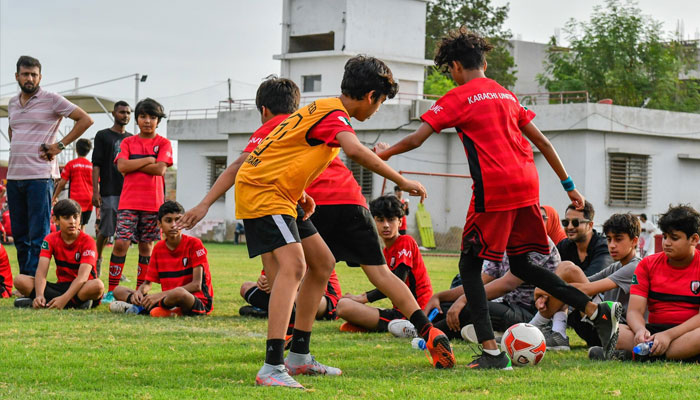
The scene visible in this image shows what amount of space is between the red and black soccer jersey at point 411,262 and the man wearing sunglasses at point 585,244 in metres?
1.18

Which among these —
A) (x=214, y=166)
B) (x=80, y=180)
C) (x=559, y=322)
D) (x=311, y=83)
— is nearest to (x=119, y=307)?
(x=559, y=322)

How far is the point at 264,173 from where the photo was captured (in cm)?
477

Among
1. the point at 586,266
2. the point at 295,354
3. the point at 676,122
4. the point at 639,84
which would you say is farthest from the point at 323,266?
the point at 639,84

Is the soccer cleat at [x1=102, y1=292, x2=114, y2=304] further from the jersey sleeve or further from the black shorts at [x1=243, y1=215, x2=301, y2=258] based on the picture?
the jersey sleeve

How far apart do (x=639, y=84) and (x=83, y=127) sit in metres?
35.5

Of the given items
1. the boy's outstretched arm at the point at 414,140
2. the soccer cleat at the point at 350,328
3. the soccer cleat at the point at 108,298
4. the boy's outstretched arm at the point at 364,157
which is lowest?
the soccer cleat at the point at 108,298

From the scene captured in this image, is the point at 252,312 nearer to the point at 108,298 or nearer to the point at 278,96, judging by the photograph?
the point at 108,298

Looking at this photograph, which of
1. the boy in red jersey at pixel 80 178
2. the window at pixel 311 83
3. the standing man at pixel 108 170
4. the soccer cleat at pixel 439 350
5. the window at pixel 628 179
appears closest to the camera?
the soccer cleat at pixel 439 350

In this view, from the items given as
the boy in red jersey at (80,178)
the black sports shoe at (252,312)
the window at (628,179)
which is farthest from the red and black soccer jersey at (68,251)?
the window at (628,179)

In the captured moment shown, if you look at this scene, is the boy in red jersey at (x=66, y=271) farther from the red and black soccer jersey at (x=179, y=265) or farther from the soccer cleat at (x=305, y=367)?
the soccer cleat at (x=305, y=367)

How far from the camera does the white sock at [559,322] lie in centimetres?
654

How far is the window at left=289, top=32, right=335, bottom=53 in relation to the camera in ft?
128

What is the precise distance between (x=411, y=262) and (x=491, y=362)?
7.56 feet

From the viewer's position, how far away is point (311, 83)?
3822 centimetres
